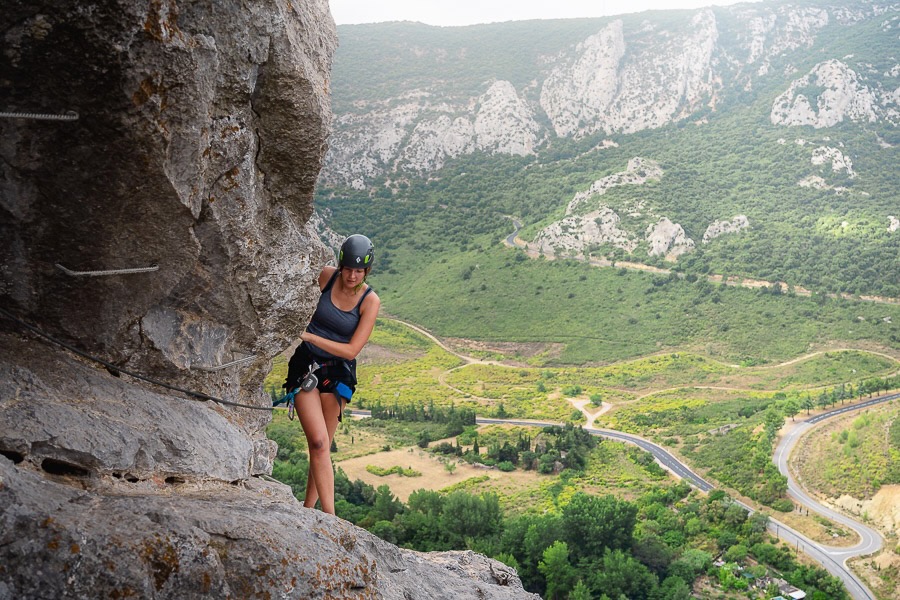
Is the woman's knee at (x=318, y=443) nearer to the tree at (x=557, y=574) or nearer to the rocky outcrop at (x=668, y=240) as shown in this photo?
the tree at (x=557, y=574)

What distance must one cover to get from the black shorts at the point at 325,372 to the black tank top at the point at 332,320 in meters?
0.07

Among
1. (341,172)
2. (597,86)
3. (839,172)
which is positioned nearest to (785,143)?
(839,172)

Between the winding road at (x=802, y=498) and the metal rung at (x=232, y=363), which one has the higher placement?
the metal rung at (x=232, y=363)

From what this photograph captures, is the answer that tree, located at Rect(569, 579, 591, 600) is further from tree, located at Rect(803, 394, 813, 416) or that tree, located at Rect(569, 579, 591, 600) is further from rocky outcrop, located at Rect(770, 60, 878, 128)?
rocky outcrop, located at Rect(770, 60, 878, 128)

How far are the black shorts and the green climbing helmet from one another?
1040 mm

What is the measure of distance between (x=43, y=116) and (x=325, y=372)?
3622 millimetres

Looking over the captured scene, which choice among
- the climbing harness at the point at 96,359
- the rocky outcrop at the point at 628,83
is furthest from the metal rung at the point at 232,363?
the rocky outcrop at the point at 628,83

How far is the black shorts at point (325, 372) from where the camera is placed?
24.5 feet

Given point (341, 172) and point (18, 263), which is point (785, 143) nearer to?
point (341, 172)

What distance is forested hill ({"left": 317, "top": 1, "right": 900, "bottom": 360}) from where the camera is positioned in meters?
101

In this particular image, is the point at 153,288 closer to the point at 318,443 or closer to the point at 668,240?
the point at 318,443

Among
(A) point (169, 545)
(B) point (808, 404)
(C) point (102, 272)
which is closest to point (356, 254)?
(C) point (102, 272)

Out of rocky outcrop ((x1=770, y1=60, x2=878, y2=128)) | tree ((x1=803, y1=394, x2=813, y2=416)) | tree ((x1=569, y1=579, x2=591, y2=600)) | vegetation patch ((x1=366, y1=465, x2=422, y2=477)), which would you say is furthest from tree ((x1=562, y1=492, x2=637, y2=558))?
rocky outcrop ((x1=770, y1=60, x2=878, y2=128))

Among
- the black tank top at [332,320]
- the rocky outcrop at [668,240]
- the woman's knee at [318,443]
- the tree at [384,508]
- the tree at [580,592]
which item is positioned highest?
the black tank top at [332,320]
